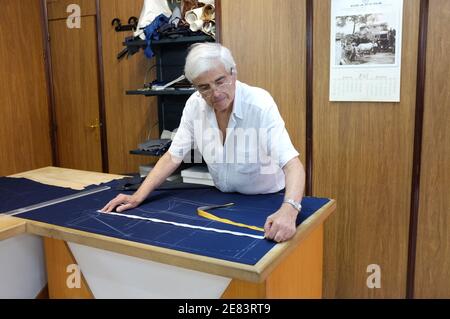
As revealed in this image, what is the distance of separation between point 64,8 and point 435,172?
3.33m

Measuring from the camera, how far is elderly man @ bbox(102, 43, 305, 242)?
5.82 ft

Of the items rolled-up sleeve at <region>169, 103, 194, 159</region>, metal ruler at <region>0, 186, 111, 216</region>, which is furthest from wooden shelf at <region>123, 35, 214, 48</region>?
metal ruler at <region>0, 186, 111, 216</region>

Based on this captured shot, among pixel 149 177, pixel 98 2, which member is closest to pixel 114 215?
pixel 149 177

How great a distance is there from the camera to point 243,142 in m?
2.02

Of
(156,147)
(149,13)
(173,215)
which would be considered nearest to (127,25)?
(149,13)

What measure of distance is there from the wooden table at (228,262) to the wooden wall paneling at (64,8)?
2497mm

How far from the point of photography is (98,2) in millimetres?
3793

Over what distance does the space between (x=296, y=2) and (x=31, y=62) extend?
2620 millimetres

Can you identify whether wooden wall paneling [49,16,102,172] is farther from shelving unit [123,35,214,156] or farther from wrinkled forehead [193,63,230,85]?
wrinkled forehead [193,63,230,85]

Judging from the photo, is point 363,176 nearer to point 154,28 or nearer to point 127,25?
point 154,28

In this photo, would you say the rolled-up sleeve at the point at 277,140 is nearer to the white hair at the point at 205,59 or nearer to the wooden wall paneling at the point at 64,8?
the white hair at the point at 205,59

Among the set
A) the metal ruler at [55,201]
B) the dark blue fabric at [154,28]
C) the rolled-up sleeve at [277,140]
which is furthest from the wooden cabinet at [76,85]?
the rolled-up sleeve at [277,140]
